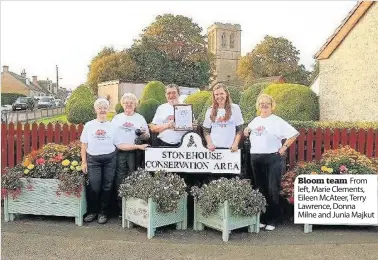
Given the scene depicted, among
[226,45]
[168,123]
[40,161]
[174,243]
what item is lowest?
[174,243]

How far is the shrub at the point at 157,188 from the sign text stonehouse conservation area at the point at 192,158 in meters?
0.15

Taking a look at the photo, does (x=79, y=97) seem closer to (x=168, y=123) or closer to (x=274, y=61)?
(x=168, y=123)

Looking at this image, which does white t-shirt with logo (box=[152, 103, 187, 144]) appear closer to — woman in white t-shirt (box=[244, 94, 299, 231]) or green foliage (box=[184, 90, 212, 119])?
woman in white t-shirt (box=[244, 94, 299, 231])

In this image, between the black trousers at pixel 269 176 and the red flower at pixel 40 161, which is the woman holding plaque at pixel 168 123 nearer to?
the black trousers at pixel 269 176

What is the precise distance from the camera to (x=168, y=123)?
6.14 metres

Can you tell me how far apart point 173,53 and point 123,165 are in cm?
4625

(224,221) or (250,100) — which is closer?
(224,221)

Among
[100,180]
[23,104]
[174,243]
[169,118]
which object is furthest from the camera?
[23,104]

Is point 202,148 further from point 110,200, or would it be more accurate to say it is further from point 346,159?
point 346,159

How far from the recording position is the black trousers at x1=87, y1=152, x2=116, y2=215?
604 centimetres

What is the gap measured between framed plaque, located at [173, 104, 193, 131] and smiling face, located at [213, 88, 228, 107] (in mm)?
373

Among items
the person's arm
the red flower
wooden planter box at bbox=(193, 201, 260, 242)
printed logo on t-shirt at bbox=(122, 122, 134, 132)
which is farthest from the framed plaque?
the red flower

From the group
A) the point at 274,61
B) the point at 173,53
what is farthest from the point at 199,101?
the point at 274,61

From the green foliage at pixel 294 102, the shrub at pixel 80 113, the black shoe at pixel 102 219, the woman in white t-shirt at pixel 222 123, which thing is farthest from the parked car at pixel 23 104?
the woman in white t-shirt at pixel 222 123
